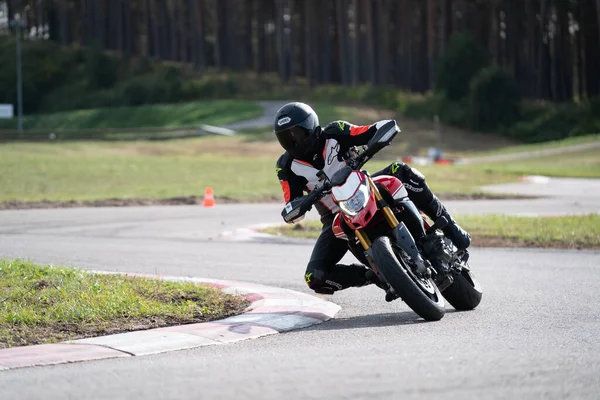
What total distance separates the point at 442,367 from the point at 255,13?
10061 cm

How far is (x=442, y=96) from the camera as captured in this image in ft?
236

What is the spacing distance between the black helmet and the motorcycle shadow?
153cm

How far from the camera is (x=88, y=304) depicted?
909 centimetres

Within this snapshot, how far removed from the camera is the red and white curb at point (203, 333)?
7.51 metres

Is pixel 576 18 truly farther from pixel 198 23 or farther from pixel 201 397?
pixel 201 397

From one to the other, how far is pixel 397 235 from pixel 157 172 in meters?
27.4

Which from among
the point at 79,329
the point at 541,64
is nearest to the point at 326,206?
the point at 79,329

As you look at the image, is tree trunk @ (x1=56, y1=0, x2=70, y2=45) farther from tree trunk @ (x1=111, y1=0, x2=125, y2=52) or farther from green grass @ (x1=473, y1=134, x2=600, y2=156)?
green grass @ (x1=473, y1=134, x2=600, y2=156)

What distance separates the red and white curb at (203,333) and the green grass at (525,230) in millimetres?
6672

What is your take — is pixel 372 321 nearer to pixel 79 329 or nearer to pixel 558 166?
pixel 79 329

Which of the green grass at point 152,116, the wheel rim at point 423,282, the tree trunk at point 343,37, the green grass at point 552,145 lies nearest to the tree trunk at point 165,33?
the green grass at point 152,116

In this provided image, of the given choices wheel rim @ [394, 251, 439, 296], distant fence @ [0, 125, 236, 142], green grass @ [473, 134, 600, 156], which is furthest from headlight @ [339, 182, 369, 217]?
green grass @ [473, 134, 600, 156]

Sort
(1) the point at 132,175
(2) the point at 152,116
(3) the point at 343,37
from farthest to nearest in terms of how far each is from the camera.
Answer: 1. (3) the point at 343,37
2. (2) the point at 152,116
3. (1) the point at 132,175

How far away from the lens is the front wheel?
29.1 feet
